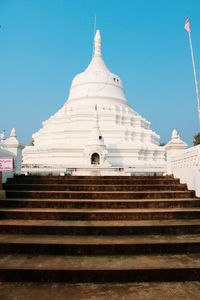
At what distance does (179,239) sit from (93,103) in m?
28.8

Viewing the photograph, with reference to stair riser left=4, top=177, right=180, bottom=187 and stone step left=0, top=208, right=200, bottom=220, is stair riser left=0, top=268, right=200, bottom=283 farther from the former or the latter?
stair riser left=4, top=177, right=180, bottom=187

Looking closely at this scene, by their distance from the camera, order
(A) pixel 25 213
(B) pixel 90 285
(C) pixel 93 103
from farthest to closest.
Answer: (C) pixel 93 103 < (A) pixel 25 213 < (B) pixel 90 285

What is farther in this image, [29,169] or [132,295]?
[29,169]

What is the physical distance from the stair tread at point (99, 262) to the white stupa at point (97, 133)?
1478 cm

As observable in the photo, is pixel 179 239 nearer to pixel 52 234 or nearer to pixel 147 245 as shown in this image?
pixel 147 245

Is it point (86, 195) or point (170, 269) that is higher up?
point (86, 195)

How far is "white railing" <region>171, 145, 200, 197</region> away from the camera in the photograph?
7.80 meters

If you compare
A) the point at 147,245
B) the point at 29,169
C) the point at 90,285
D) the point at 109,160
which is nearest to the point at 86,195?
the point at 147,245

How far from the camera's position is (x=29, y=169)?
17.0 m

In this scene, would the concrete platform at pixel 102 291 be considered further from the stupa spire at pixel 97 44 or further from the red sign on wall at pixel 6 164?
the stupa spire at pixel 97 44

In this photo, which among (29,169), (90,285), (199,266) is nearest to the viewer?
(90,285)

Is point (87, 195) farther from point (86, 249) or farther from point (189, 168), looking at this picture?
point (189, 168)

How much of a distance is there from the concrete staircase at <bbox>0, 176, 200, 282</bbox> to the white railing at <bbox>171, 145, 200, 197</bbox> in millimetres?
478

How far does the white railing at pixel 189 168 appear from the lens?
25.6ft
